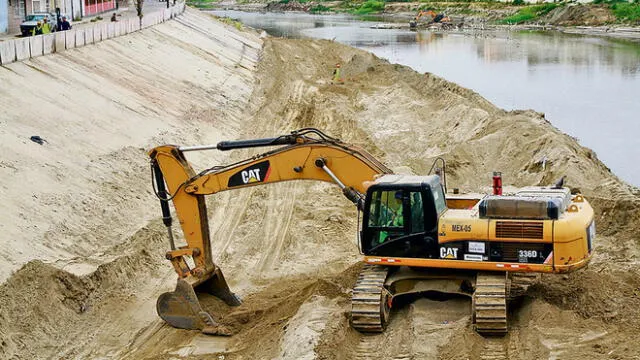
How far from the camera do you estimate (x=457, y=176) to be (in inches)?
1000

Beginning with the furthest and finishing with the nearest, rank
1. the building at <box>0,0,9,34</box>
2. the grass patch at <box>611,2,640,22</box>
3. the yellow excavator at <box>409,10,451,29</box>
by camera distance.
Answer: the yellow excavator at <box>409,10,451,29</box>, the grass patch at <box>611,2,640,22</box>, the building at <box>0,0,9,34</box>

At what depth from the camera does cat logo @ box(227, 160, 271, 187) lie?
14727 mm

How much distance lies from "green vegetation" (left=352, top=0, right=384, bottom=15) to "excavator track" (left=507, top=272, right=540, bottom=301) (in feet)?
399

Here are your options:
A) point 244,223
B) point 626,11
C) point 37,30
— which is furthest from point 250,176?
point 626,11

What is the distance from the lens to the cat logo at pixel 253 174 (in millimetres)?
14727

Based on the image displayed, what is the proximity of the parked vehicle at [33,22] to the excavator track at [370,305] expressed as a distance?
107 ft

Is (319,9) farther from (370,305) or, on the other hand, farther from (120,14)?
(370,305)

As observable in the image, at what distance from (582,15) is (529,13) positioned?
32.5 feet

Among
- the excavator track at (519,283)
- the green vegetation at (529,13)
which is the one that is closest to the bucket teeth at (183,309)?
the excavator track at (519,283)

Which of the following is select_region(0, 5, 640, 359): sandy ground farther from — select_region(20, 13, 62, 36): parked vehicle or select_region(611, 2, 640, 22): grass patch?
select_region(611, 2, 640, 22): grass patch

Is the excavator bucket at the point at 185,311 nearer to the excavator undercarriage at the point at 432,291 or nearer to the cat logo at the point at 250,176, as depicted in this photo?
the cat logo at the point at 250,176

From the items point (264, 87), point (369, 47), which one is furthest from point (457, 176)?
point (369, 47)

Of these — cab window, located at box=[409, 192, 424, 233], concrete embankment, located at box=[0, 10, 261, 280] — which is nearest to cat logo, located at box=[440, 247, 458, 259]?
cab window, located at box=[409, 192, 424, 233]

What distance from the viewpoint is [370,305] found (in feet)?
44.3
